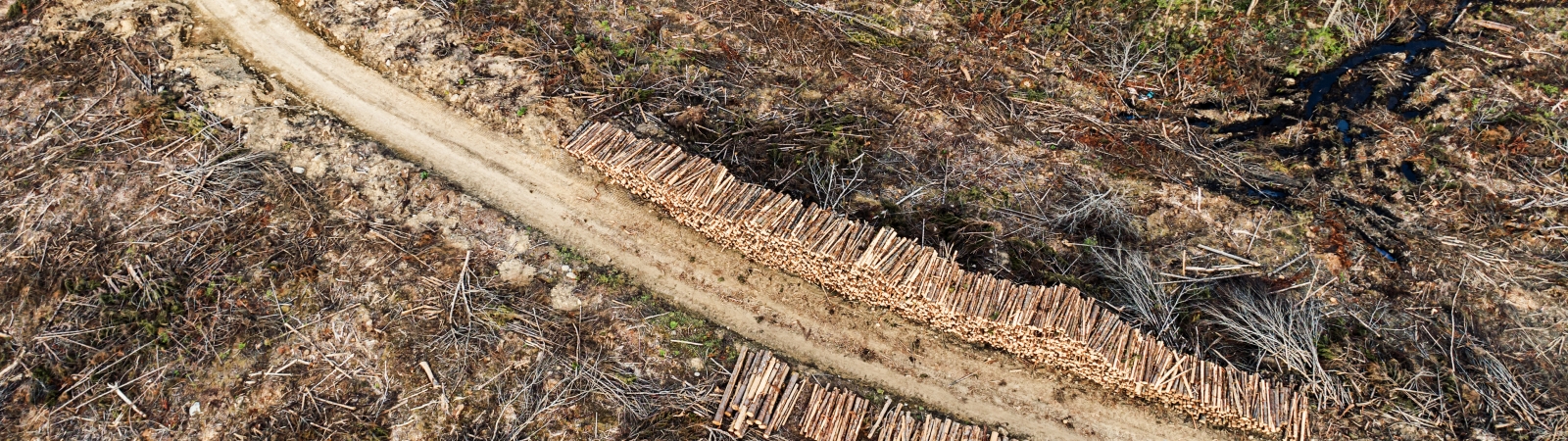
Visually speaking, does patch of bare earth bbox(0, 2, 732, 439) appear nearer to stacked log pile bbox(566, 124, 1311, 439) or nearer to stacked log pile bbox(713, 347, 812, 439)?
stacked log pile bbox(713, 347, 812, 439)

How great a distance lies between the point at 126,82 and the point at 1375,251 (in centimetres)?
2285

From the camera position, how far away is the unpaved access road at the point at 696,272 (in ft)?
37.7

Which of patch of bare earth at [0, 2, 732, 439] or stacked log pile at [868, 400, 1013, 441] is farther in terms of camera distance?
stacked log pile at [868, 400, 1013, 441]

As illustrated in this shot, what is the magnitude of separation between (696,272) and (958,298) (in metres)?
4.52

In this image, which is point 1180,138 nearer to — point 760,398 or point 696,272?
point 760,398

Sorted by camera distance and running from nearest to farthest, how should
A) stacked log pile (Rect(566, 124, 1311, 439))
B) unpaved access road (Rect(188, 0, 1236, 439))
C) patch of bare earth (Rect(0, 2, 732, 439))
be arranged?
patch of bare earth (Rect(0, 2, 732, 439))
stacked log pile (Rect(566, 124, 1311, 439))
unpaved access road (Rect(188, 0, 1236, 439))

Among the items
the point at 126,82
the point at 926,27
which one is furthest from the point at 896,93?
the point at 126,82

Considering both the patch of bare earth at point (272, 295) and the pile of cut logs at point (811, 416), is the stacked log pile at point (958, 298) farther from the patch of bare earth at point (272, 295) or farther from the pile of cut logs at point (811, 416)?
the patch of bare earth at point (272, 295)

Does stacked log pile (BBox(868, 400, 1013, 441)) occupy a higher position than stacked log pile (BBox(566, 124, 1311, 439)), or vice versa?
stacked log pile (BBox(566, 124, 1311, 439))

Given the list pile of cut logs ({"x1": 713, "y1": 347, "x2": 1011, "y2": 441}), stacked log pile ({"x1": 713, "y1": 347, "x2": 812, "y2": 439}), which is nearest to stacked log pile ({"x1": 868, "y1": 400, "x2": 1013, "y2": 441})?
pile of cut logs ({"x1": 713, "y1": 347, "x2": 1011, "y2": 441})

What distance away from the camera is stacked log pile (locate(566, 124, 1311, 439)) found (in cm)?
1090

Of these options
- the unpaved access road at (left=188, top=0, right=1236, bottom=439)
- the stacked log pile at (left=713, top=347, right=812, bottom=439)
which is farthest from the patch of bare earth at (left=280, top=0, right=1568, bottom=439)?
the stacked log pile at (left=713, top=347, right=812, bottom=439)

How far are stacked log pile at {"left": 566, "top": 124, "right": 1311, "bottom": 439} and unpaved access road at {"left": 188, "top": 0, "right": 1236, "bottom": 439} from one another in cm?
38

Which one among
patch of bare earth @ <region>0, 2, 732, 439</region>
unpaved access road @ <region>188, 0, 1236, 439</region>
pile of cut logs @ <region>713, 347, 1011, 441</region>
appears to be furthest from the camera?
unpaved access road @ <region>188, 0, 1236, 439</region>
